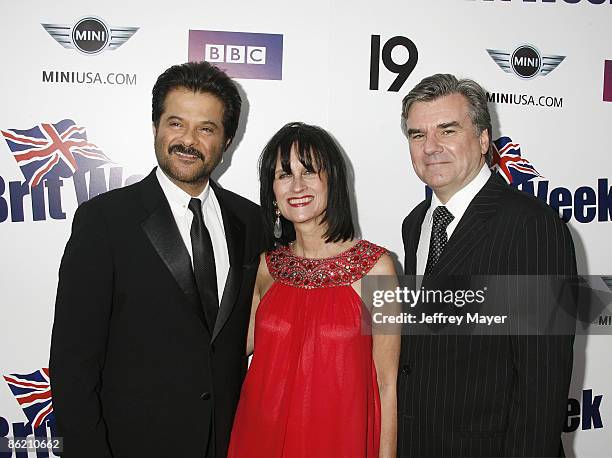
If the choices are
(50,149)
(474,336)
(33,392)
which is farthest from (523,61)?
(33,392)

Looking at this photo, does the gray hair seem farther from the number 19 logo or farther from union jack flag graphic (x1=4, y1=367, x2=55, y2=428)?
union jack flag graphic (x1=4, y1=367, x2=55, y2=428)

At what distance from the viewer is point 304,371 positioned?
1931 millimetres

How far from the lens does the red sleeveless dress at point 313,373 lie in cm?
191

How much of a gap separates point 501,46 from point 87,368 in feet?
8.48

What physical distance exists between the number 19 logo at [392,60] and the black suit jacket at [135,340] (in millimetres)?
1449

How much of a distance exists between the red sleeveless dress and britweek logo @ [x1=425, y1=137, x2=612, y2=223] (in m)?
1.18

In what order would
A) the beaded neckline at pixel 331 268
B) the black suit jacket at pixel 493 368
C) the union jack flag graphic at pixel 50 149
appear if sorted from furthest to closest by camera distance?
the union jack flag graphic at pixel 50 149 < the beaded neckline at pixel 331 268 < the black suit jacket at pixel 493 368

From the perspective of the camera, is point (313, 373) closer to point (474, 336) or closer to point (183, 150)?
point (474, 336)

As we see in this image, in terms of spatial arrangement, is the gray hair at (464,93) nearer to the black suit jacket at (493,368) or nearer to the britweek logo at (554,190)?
the black suit jacket at (493,368)

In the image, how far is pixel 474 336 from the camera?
1776 mm

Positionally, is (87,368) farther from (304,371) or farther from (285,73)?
(285,73)

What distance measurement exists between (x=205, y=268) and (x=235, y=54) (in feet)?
4.57

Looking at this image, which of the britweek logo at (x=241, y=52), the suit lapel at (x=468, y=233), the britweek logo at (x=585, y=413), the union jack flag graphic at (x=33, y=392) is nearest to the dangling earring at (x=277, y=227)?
the suit lapel at (x=468, y=233)

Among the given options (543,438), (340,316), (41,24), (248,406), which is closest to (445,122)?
(340,316)
